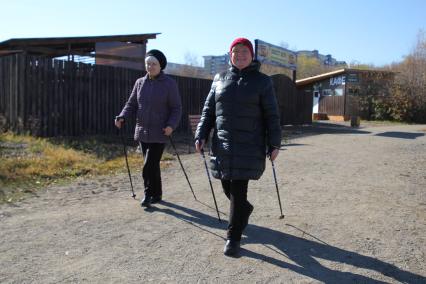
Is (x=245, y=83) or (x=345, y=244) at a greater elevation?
(x=245, y=83)

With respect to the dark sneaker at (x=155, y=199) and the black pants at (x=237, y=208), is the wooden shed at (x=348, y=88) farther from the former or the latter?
the black pants at (x=237, y=208)

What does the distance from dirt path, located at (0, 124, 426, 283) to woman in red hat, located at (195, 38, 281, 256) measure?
0.52m

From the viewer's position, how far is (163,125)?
6.23 m

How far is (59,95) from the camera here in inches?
486

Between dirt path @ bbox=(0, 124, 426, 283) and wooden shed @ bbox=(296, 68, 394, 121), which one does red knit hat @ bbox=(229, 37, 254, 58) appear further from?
wooden shed @ bbox=(296, 68, 394, 121)

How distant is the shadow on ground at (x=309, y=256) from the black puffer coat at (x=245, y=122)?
0.77 m

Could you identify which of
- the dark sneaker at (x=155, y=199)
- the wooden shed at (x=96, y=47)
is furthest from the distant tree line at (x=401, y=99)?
the dark sneaker at (x=155, y=199)

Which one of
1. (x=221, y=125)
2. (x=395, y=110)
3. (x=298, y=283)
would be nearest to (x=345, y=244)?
(x=298, y=283)

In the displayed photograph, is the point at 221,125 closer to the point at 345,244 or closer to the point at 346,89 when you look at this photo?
the point at 345,244

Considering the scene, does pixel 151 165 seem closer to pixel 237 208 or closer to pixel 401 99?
pixel 237 208

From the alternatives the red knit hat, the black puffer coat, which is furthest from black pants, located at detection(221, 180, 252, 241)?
the red knit hat

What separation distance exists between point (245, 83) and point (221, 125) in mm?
457

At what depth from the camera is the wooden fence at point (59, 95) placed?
1175 cm

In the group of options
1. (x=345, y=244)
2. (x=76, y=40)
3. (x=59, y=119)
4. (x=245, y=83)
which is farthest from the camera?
(x=76, y=40)
